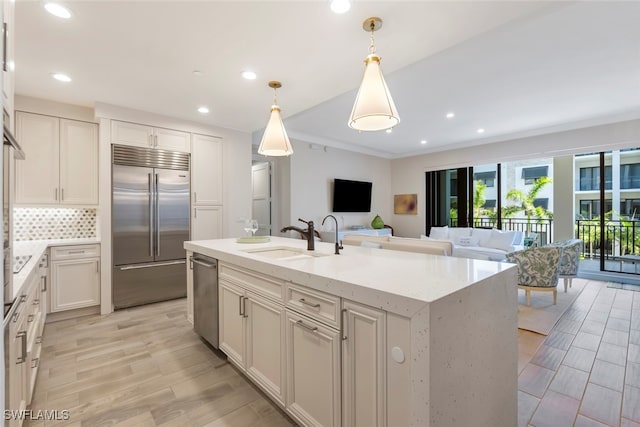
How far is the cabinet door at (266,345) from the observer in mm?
1661

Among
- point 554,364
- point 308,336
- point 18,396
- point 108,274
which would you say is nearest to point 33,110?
point 108,274

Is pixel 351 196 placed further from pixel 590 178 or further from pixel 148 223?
pixel 590 178

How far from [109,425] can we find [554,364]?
3162 mm

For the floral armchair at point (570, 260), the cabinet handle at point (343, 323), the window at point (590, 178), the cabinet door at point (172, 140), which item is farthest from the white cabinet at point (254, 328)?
the window at point (590, 178)

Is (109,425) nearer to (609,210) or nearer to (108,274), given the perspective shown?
(108,274)

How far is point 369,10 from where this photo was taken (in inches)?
75.2

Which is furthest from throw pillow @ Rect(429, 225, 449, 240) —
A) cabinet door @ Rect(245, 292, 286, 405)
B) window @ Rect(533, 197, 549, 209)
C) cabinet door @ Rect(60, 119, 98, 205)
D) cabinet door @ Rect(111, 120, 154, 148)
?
cabinet door @ Rect(60, 119, 98, 205)

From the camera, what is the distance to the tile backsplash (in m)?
3.42

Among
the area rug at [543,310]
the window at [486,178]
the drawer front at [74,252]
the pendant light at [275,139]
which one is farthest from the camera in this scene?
the window at [486,178]

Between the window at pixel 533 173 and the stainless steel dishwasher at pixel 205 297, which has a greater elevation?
the window at pixel 533 173

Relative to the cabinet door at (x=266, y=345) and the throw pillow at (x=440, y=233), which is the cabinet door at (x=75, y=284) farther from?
the throw pillow at (x=440, y=233)

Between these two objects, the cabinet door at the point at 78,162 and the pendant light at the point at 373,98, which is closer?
the pendant light at the point at 373,98

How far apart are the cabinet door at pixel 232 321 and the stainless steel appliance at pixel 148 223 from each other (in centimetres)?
198

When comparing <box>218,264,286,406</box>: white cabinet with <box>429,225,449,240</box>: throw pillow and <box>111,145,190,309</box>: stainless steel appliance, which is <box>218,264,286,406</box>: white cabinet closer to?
<box>111,145,190,309</box>: stainless steel appliance
